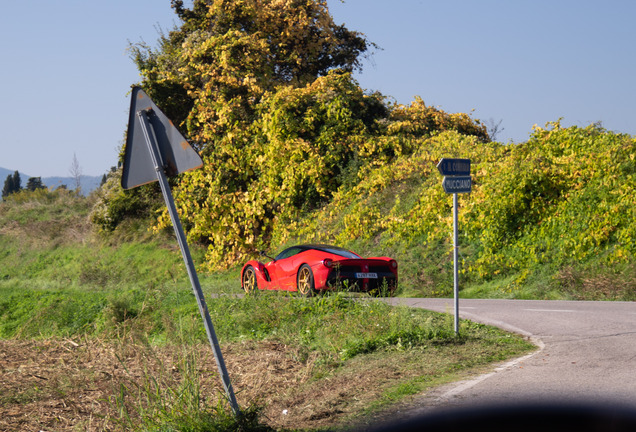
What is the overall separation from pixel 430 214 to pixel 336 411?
1394 cm

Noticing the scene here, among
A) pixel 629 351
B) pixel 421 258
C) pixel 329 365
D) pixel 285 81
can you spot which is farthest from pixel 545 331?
pixel 285 81

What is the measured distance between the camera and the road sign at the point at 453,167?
30.0 ft

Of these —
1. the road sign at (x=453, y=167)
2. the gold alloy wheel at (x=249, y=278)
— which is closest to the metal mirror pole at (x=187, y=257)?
the road sign at (x=453, y=167)

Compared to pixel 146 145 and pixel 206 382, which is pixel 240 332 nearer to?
pixel 206 382

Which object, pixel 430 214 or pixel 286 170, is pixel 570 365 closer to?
pixel 430 214

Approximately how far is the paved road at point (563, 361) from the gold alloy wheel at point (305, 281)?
306 cm

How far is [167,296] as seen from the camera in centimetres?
1622

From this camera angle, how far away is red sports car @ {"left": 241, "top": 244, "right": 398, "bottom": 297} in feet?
44.8

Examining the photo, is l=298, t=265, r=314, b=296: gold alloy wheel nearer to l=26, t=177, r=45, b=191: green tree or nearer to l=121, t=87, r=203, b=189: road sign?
l=121, t=87, r=203, b=189: road sign

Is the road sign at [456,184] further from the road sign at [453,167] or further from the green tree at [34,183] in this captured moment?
the green tree at [34,183]

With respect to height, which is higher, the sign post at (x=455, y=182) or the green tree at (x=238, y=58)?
the green tree at (x=238, y=58)

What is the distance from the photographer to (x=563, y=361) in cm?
747

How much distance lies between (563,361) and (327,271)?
22.1 feet

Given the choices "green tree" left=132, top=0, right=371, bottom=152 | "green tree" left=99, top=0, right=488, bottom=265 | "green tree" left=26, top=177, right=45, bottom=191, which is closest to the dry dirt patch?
"green tree" left=99, top=0, right=488, bottom=265
